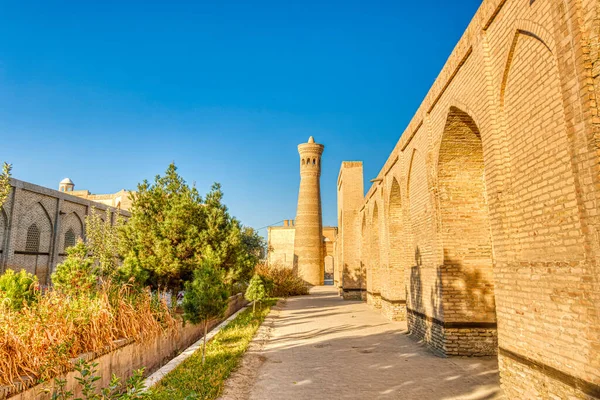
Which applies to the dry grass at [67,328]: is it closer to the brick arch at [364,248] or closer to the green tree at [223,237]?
the green tree at [223,237]

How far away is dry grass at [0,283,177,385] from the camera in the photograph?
4.06m

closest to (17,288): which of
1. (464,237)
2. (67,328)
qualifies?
(67,328)

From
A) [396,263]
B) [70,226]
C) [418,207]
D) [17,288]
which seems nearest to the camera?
[17,288]

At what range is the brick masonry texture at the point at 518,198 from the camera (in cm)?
352

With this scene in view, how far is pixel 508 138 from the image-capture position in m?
5.15

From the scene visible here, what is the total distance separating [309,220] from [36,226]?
21.8 m

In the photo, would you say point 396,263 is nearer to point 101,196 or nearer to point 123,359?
point 123,359

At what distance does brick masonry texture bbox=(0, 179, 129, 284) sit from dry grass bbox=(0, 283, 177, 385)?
12542mm

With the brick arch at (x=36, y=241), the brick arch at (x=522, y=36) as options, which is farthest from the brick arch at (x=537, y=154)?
the brick arch at (x=36, y=241)

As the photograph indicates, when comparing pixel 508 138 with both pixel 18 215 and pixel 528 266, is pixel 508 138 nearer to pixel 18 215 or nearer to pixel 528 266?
pixel 528 266

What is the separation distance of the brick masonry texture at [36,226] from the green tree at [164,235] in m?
7.35

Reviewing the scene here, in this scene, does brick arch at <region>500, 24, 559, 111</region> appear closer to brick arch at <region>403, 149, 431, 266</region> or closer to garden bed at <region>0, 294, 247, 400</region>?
brick arch at <region>403, 149, 431, 266</region>

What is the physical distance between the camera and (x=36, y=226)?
19.0 metres

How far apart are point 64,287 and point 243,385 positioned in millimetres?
3623
